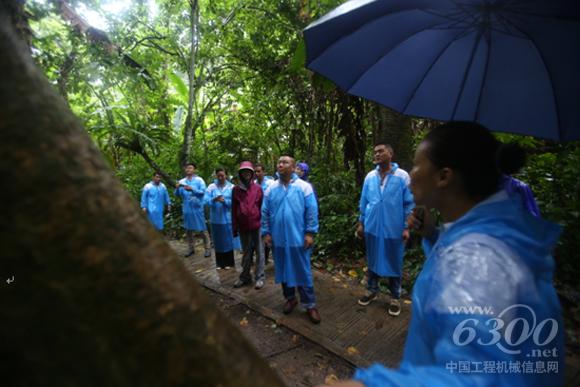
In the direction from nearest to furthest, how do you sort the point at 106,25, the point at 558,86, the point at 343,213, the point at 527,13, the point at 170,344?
the point at 170,344, the point at 527,13, the point at 558,86, the point at 106,25, the point at 343,213

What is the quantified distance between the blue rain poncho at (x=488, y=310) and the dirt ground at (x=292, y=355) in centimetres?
220

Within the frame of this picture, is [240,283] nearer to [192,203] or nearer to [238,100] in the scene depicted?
[192,203]

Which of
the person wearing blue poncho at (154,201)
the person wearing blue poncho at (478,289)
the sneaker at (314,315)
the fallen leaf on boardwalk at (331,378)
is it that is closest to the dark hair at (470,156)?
the person wearing blue poncho at (478,289)

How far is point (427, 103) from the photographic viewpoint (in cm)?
210

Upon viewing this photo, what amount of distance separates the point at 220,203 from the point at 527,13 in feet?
16.8

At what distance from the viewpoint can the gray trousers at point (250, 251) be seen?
5016 mm

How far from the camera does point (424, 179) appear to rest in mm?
1255

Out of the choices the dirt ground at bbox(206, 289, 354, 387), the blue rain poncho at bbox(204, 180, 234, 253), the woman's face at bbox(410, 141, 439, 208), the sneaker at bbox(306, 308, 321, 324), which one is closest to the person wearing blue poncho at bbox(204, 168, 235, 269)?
the blue rain poncho at bbox(204, 180, 234, 253)

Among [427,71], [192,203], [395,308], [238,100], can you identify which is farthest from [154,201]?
[427,71]

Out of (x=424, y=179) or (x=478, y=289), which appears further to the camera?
(x=424, y=179)

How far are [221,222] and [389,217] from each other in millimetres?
3082

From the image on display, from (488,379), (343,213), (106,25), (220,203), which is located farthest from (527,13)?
(106,25)

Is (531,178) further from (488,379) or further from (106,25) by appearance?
(106,25)

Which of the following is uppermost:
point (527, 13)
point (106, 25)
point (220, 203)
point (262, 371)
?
point (106, 25)
